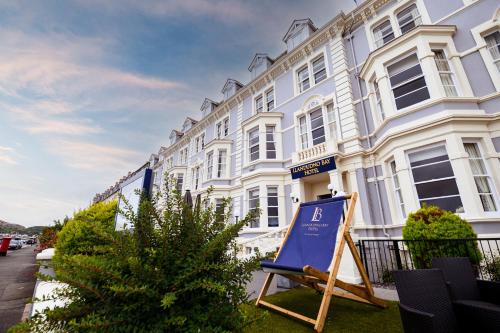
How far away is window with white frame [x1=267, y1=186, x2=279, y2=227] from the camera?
1181 centimetres

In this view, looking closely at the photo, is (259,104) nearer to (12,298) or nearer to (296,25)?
(296,25)

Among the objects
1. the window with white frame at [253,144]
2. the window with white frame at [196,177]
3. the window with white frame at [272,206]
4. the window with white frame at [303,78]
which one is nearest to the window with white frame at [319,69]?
the window with white frame at [303,78]

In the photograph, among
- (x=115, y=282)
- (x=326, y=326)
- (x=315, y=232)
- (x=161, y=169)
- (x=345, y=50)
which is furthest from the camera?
(x=161, y=169)

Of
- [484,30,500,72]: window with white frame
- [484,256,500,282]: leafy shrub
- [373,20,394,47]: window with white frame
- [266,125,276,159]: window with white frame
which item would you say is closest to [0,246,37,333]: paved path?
[484,256,500,282]: leafy shrub

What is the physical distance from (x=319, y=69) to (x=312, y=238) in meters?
11.0

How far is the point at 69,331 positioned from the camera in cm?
142

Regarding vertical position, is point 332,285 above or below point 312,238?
below

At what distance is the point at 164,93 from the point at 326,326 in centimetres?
1265

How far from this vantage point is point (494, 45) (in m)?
7.55

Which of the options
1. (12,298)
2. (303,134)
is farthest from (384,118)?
(12,298)

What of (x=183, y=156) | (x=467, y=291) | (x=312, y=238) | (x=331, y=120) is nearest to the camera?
(x=467, y=291)

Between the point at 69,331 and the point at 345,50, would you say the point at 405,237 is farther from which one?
A: the point at 345,50

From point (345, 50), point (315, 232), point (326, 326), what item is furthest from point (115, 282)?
point (345, 50)

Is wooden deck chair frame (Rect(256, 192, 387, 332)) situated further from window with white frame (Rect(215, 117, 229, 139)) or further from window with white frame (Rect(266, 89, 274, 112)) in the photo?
window with white frame (Rect(215, 117, 229, 139))
